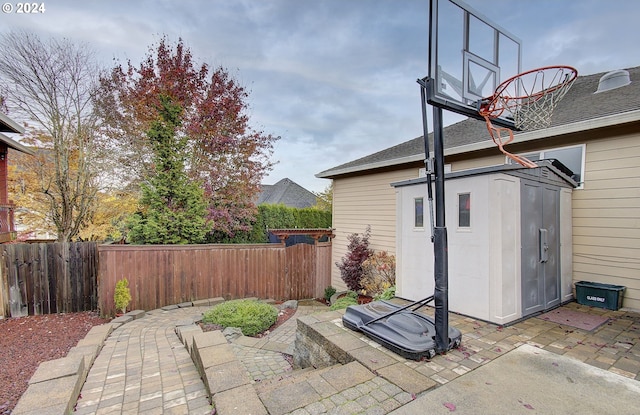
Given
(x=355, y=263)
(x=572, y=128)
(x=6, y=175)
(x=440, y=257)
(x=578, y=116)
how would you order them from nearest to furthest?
(x=440, y=257)
(x=572, y=128)
(x=578, y=116)
(x=355, y=263)
(x=6, y=175)

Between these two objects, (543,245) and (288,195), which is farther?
(288,195)

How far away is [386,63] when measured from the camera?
7957 millimetres

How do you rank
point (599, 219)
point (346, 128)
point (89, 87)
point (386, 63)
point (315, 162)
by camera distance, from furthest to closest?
point (315, 162) < point (346, 128) < point (89, 87) < point (386, 63) < point (599, 219)

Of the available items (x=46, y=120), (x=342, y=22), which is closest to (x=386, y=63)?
(x=342, y=22)

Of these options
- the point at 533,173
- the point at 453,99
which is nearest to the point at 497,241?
the point at 533,173

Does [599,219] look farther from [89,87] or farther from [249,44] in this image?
[89,87]

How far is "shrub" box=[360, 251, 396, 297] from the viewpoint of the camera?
7090 millimetres

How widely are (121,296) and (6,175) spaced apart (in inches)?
244

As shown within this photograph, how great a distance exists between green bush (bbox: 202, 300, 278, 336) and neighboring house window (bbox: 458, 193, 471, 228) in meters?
3.86

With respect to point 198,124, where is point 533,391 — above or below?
below

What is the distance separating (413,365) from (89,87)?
11.0 m

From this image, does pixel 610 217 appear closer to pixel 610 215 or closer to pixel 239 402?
pixel 610 215

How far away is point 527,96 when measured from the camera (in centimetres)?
344

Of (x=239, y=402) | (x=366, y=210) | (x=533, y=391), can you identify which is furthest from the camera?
(x=366, y=210)
